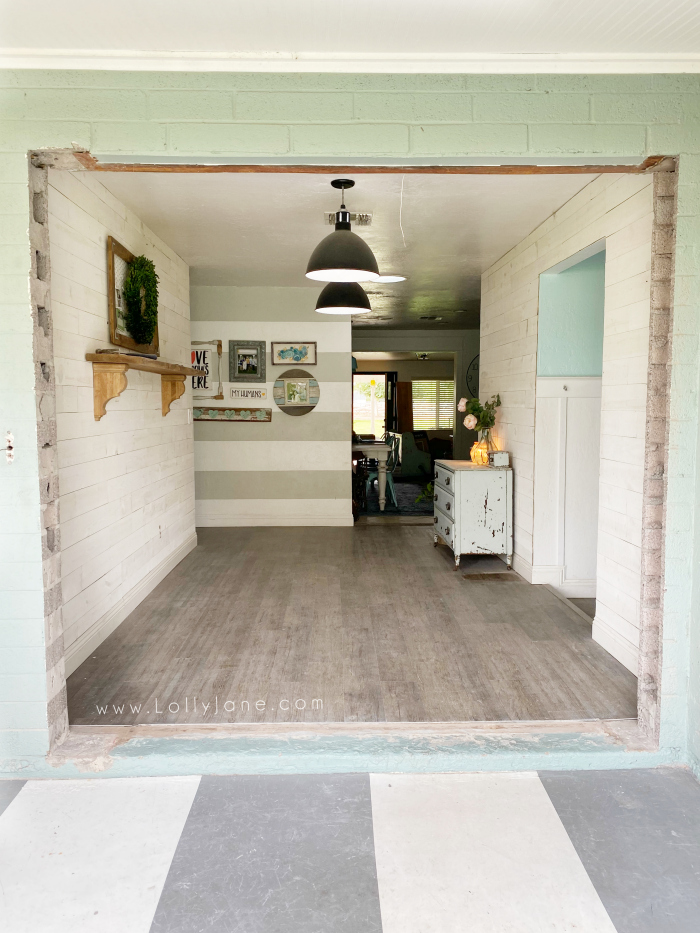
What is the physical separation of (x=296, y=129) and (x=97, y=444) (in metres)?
2.14

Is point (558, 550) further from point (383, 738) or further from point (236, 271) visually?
point (236, 271)

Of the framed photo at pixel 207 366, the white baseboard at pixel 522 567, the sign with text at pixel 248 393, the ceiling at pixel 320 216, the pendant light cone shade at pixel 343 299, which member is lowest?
the white baseboard at pixel 522 567

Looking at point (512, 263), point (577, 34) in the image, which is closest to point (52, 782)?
point (577, 34)

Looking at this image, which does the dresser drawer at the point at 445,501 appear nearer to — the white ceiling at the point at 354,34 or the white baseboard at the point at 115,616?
the white baseboard at the point at 115,616

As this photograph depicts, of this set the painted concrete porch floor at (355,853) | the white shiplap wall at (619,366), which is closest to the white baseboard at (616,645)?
the white shiplap wall at (619,366)

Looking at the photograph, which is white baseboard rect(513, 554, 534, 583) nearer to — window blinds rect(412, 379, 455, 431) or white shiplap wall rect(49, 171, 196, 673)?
white shiplap wall rect(49, 171, 196, 673)

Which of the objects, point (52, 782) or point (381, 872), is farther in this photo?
point (52, 782)

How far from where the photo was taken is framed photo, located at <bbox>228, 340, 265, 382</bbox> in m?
7.23

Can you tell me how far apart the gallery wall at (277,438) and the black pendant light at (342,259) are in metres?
3.39

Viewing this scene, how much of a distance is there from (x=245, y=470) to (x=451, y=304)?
349 centimetres

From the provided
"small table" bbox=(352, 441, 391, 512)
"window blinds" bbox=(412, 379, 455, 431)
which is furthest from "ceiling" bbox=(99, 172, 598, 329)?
"window blinds" bbox=(412, 379, 455, 431)

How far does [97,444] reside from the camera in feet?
12.5

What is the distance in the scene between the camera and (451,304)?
28.3 ft

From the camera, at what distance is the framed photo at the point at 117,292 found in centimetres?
398
